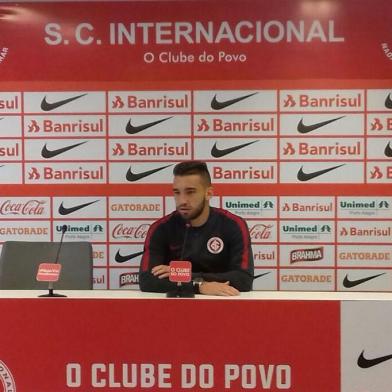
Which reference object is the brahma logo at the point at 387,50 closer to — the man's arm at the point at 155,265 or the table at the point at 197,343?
the man's arm at the point at 155,265

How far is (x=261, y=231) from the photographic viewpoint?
3811 mm

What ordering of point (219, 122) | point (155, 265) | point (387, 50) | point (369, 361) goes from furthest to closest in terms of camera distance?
point (219, 122) → point (387, 50) → point (155, 265) → point (369, 361)

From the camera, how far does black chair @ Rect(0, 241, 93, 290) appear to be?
2824mm

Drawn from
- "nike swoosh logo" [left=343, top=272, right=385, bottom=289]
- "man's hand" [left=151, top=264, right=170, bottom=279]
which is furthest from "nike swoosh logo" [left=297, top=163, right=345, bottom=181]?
"man's hand" [left=151, top=264, right=170, bottom=279]

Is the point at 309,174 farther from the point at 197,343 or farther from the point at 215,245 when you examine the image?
the point at 197,343

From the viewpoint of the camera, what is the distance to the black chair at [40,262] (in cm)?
282

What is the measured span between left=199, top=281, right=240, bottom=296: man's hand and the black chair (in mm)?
986

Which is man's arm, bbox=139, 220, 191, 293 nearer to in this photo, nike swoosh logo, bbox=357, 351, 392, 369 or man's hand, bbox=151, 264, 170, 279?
man's hand, bbox=151, 264, 170, 279

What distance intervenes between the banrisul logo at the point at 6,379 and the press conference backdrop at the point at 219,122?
2.05 metres

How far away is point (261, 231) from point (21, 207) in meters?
1.73

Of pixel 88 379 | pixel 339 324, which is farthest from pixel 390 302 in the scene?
pixel 88 379

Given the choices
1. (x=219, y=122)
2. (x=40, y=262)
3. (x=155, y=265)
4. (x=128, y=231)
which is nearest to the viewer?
(x=155, y=265)

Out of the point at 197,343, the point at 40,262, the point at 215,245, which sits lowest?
the point at 197,343

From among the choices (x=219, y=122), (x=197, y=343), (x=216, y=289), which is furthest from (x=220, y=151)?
(x=197, y=343)
